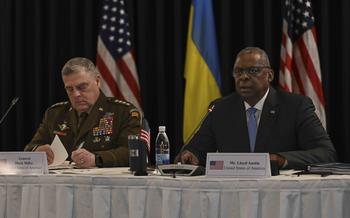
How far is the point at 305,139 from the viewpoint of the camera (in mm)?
3803

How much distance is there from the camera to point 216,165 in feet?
9.68

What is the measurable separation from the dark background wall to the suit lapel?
5.38 feet

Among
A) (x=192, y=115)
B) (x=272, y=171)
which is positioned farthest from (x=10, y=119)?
(x=272, y=171)

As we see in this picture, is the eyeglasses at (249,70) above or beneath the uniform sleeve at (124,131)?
above

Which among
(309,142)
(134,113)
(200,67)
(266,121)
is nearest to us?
(309,142)

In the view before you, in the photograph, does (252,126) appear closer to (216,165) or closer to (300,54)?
(216,165)

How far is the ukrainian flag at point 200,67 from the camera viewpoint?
5.45m

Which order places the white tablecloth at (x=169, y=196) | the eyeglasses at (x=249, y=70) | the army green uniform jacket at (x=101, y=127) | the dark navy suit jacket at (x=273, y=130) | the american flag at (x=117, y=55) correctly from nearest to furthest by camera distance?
the white tablecloth at (x=169, y=196), the dark navy suit jacket at (x=273, y=130), the eyeglasses at (x=249, y=70), the army green uniform jacket at (x=101, y=127), the american flag at (x=117, y=55)

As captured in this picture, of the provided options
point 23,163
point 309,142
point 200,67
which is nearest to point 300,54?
point 200,67

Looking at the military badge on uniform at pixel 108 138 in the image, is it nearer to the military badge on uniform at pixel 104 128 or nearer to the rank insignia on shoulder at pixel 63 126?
the military badge on uniform at pixel 104 128

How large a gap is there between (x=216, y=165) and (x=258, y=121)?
43.2 inches

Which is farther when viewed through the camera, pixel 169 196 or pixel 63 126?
pixel 63 126

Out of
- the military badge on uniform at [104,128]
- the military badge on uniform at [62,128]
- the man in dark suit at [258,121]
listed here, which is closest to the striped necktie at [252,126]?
the man in dark suit at [258,121]

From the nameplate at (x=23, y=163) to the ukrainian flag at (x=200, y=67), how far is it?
88.3 inches
